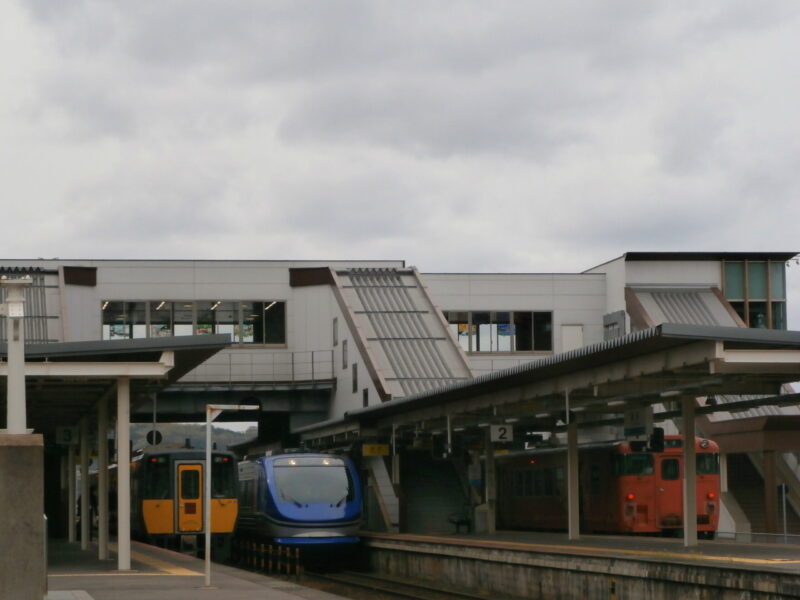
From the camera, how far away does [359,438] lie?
40.5 meters

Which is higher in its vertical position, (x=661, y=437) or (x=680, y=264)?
(x=680, y=264)

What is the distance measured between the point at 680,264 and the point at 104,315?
2164 cm

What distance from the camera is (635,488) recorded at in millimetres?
33344

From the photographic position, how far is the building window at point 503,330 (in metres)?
54.3

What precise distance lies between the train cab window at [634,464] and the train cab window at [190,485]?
1049 centimetres

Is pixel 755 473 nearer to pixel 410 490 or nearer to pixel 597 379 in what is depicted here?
pixel 410 490

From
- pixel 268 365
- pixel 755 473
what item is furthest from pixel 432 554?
pixel 268 365

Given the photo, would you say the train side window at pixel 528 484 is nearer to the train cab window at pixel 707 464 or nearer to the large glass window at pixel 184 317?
the train cab window at pixel 707 464

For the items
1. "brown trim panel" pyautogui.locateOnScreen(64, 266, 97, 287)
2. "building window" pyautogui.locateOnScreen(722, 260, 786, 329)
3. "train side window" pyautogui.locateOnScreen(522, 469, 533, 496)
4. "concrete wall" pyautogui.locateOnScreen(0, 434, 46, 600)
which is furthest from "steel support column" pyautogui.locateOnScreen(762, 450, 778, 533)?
"brown trim panel" pyautogui.locateOnScreen(64, 266, 97, 287)

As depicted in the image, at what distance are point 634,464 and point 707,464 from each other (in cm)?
208

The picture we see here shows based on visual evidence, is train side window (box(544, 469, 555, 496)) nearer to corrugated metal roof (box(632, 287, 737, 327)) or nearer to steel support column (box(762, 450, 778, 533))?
steel support column (box(762, 450, 778, 533))

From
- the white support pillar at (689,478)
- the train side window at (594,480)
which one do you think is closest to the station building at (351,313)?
the train side window at (594,480)

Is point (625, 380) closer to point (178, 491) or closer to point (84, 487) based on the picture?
point (178, 491)

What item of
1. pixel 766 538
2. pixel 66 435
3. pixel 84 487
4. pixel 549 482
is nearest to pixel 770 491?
pixel 549 482
